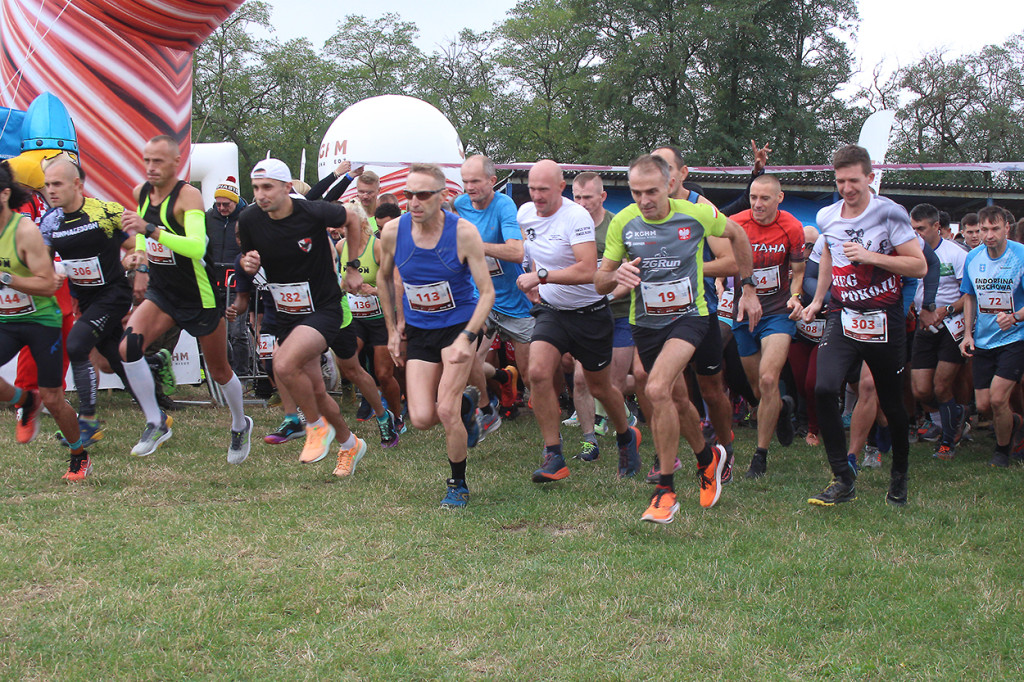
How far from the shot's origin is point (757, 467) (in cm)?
629

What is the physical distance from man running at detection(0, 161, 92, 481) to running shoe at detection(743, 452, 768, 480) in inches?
175

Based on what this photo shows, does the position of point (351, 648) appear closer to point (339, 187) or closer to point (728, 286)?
point (728, 286)

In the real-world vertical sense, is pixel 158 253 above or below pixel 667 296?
above

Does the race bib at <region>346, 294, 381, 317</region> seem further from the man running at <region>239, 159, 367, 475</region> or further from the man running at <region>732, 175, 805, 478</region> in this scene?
the man running at <region>732, 175, 805, 478</region>

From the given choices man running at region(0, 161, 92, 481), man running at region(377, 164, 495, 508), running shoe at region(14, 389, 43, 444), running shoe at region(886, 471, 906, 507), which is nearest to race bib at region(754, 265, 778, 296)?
running shoe at region(886, 471, 906, 507)

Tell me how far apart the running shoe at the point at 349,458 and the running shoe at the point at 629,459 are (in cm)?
179

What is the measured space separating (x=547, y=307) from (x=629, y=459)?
119 cm

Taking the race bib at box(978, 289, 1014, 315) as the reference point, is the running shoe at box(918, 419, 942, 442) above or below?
below

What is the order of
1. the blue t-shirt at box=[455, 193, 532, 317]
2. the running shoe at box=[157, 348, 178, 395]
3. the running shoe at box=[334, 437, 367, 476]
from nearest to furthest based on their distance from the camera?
the running shoe at box=[334, 437, 367, 476] < the blue t-shirt at box=[455, 193, 532, 317] < the running shoe at box=[157, 348, 178, 395]

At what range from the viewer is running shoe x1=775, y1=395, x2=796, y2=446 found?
24.3 ft

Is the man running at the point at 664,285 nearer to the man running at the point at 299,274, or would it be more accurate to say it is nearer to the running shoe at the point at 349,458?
the man running at the point at 299,274

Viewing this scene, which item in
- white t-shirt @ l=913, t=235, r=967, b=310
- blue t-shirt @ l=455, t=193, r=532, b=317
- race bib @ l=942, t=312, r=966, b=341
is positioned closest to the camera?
blue t-shirt @ l=455, t=193, r=532, b=317

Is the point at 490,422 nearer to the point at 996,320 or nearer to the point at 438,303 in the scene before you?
the point at 438,303

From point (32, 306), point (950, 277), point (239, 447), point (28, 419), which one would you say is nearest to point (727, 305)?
point (950, 277)
